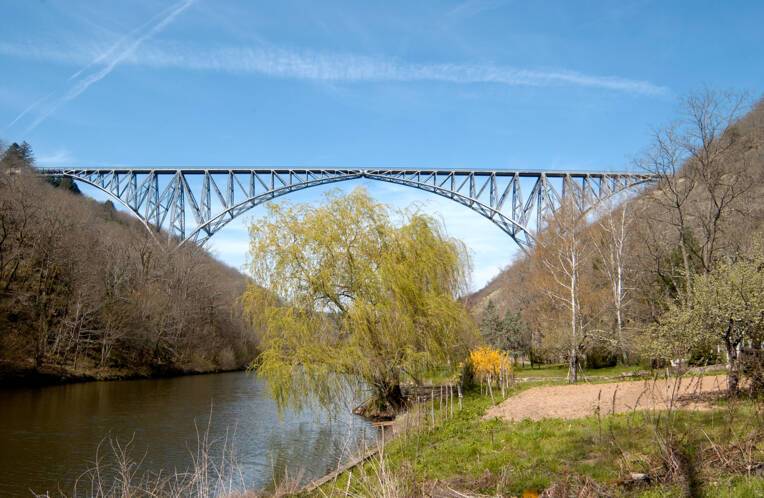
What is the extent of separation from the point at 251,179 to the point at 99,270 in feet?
45.7

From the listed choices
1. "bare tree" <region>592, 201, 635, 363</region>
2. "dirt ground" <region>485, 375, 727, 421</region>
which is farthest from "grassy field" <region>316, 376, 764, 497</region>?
"bare tree" <region>592, 201, 635, 363</region>

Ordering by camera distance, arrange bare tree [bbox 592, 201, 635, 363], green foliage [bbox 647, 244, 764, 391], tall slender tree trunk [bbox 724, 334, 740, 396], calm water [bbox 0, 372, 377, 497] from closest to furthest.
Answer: tall slender tree trunk [bbox 724, 334, 740, 396] → green foliage [bbox 647, 244, 764, 391] → calm water [bbox 0, 372, 377, 497] → bare tree [bbox 592, 201, 635, 363]

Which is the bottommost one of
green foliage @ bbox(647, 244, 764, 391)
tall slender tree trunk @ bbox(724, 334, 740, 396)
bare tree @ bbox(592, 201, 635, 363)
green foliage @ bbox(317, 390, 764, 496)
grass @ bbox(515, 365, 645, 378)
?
grass @ bbox(515, 365, 645, 378)

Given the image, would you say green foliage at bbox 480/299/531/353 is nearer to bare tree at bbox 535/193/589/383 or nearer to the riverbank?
bare tree at bbox 535/193/589/383

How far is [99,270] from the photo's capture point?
40938 mm

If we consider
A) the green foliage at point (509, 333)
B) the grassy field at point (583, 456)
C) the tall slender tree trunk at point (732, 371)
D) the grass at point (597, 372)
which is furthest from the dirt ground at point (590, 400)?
the green foliage at point (509, 333)

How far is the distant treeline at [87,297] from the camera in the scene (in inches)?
1330

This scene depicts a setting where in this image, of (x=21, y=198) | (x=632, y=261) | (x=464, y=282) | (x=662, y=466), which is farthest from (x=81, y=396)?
(x=632, y=261)

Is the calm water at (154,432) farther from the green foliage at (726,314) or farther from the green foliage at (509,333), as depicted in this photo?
the green foliage at (509,333)

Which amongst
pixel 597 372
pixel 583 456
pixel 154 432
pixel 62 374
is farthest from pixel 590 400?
pixel 62 374

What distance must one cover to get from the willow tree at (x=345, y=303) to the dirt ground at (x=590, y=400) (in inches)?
146

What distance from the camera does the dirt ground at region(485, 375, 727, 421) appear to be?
11.3 metres

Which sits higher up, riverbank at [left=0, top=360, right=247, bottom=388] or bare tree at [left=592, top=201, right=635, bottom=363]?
A: bare tree at [left=592, top=201, right=635, bottom=363]

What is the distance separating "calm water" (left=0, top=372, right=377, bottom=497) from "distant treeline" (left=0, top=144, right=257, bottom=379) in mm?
6091
